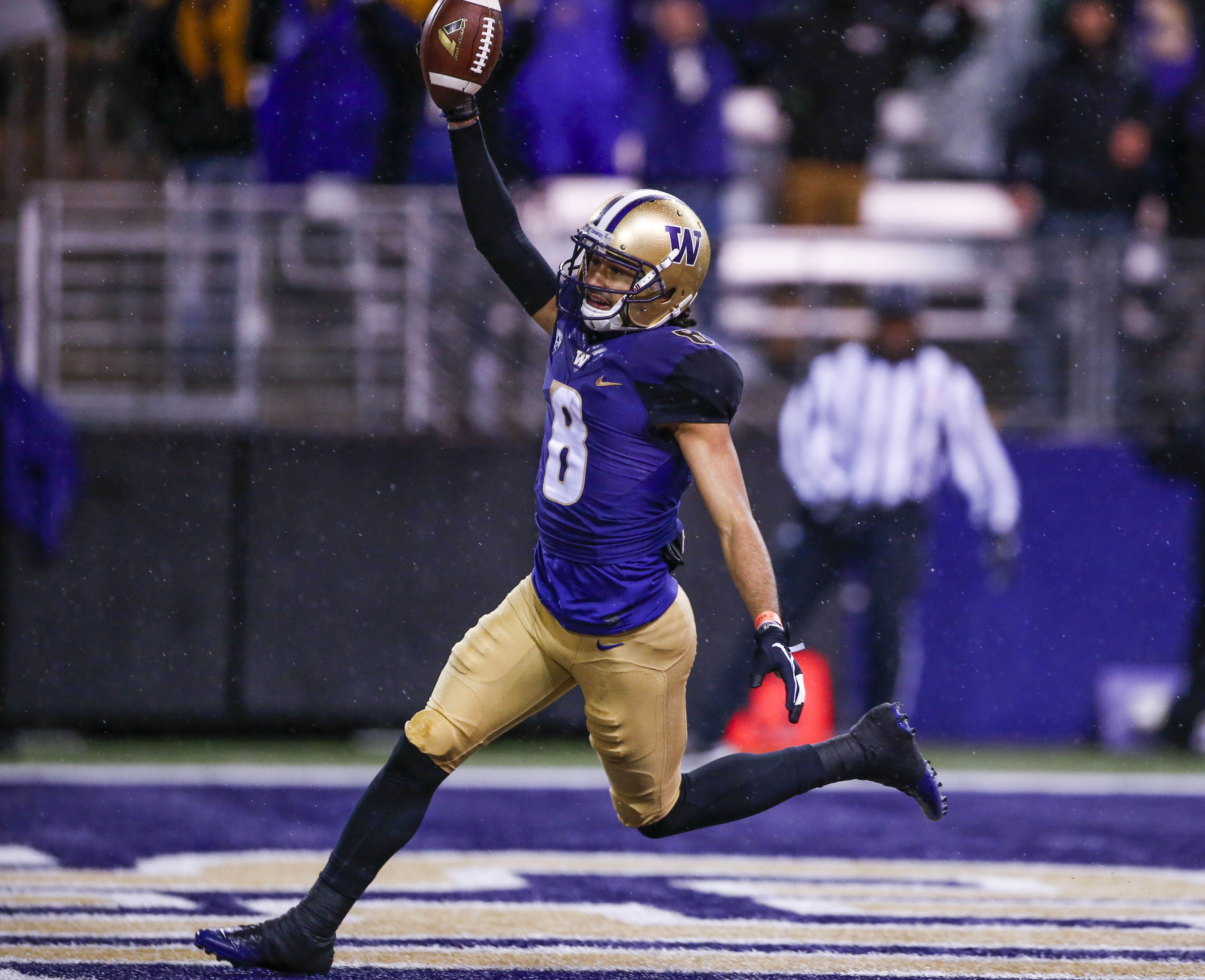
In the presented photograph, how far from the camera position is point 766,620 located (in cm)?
345

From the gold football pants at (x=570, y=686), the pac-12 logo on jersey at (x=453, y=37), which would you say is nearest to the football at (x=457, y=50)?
the pac-12 logo on jersey at (x=453, y=37)

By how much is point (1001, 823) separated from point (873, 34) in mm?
3821

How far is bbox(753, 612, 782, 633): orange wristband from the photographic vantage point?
3438mm

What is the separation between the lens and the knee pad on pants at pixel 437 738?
11.4 feet

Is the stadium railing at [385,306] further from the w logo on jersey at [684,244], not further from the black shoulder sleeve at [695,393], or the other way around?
the black shoulder sleeve at [695,393]

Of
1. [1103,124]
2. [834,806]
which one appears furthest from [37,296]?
[1103,124]

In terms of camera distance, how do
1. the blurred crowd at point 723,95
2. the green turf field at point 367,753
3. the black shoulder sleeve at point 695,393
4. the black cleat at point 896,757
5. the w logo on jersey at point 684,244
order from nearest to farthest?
the black shoulder sleeve at point 695,393
the w logo on jersey at point 684,244
the black cleat at point 896,757
the green turf field at point 367,753
the blurred crowd at point 723,95

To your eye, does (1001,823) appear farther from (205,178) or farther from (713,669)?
(205,178)

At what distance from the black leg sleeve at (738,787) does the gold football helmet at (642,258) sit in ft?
3.24

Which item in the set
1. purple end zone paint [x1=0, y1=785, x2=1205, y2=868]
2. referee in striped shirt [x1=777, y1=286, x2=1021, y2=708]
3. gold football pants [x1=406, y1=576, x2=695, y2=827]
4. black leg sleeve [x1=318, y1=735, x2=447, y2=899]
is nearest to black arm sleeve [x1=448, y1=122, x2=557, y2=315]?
gold football pants [x1=406, y1=576, x2=695, y2=827]

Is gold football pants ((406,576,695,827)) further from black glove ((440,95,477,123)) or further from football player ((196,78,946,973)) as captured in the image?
black glove ((440,95,477,123))

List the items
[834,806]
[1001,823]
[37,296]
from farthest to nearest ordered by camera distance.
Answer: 1. [37,296]
2. [834,806]
3. [1001,823]

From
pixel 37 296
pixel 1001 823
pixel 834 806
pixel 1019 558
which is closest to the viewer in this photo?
pixel 1001 823

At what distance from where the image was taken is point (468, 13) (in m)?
3.84
